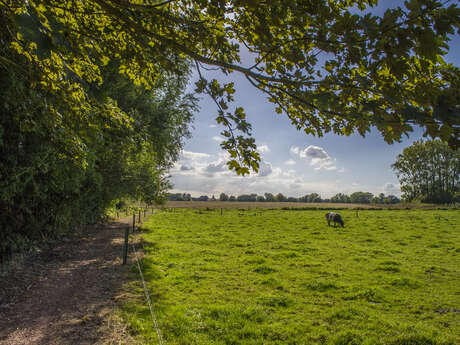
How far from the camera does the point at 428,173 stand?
67375mm

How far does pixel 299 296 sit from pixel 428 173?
258ft

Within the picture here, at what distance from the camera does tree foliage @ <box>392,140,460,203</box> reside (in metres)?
61.8

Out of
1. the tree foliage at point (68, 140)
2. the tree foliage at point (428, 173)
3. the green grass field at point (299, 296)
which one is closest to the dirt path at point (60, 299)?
the green grass field at point (299, 296)

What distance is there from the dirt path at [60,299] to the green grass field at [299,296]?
0.70 metres

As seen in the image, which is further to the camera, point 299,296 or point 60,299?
point 299,296

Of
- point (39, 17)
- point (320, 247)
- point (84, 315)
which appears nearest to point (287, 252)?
point (320, 247)

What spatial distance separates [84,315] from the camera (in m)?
5.67

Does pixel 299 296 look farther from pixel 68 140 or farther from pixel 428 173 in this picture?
pixel 428 173

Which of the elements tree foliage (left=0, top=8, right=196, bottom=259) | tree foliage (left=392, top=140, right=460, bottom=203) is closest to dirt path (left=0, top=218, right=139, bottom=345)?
tree foliage (left=0, top=8, right=196, bottom=259)

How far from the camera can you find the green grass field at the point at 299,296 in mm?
5480

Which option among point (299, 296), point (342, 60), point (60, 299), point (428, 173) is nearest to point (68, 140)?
point (60, 299)

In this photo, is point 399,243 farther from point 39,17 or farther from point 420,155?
point 420,155

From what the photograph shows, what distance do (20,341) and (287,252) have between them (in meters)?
10.6

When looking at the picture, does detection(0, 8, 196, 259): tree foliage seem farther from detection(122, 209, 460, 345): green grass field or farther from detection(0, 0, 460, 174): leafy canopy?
detection(122, 209, 460, 345): green grass field
